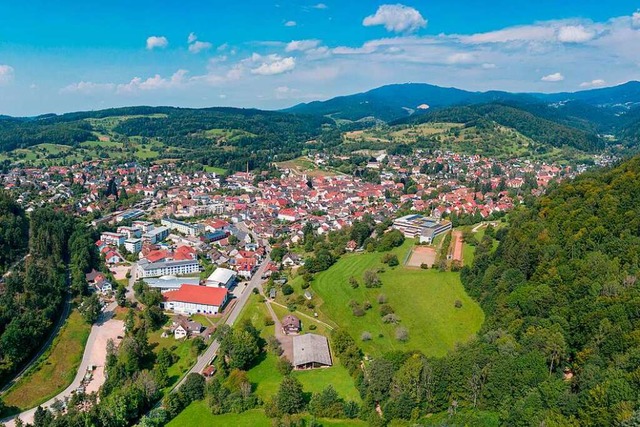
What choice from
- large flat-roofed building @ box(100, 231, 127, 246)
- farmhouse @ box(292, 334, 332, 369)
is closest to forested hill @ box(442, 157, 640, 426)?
farmhouse @ box(292, 334, 332, 369)

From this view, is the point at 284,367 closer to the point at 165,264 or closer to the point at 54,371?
the point at 54,371

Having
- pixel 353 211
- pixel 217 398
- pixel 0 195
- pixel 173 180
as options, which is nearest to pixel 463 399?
pixel 217 398

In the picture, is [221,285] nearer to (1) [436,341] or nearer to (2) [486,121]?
(1) [436,341]

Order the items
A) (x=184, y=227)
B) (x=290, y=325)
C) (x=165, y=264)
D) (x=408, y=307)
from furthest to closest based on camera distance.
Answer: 1. (x=184, y=227)
2. (x=165, y=264)
3. (x=408, y=307)
4. (x=290, y=325)

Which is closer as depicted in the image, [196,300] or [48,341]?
[48,341]

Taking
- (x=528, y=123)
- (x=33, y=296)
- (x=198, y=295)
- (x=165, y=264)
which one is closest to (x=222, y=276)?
(x=198, y=295)

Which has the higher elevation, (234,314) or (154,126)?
(154,126)
